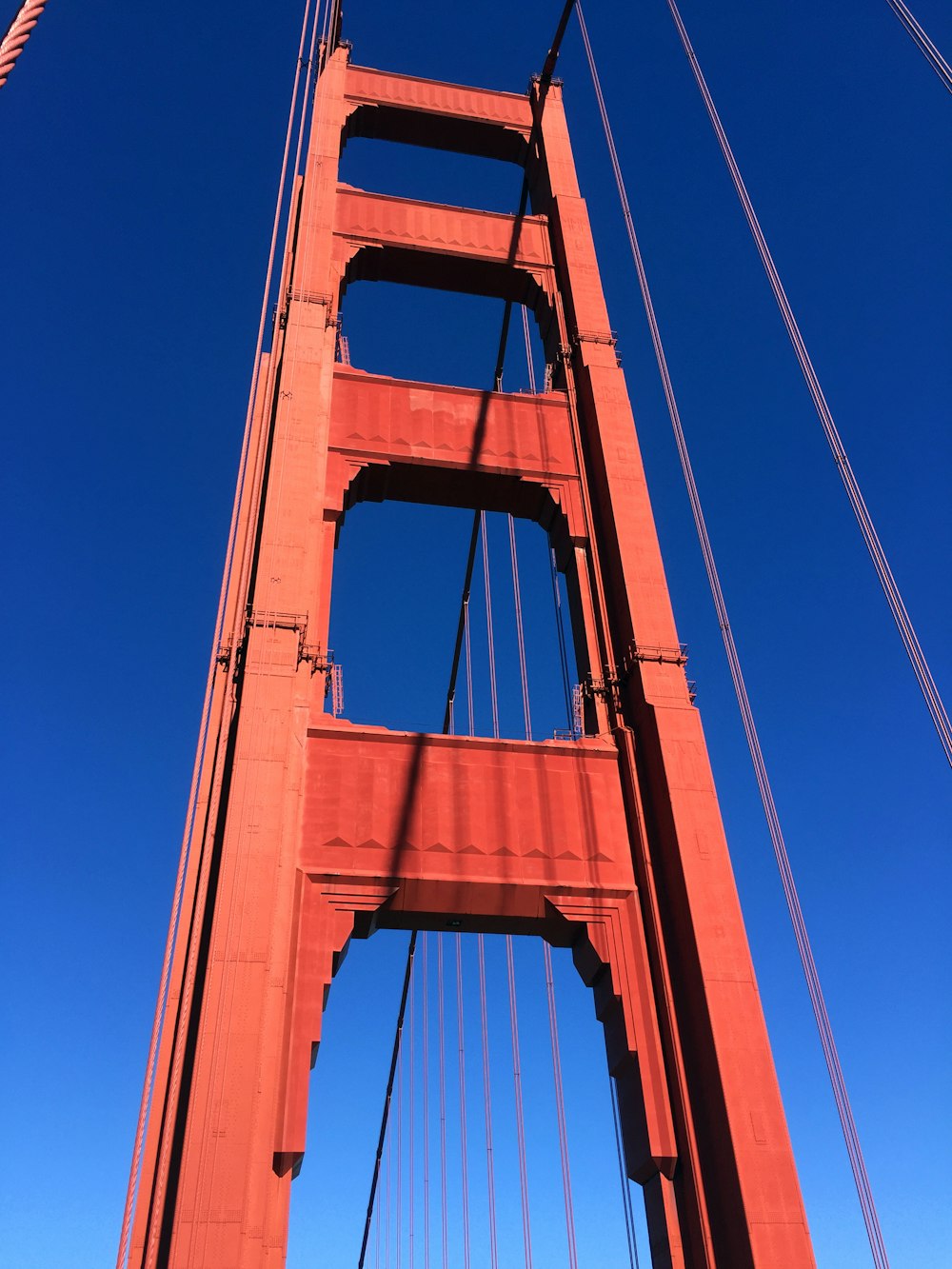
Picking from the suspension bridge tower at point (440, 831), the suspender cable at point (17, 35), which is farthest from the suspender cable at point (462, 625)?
the suspender cable at point (17, 35)

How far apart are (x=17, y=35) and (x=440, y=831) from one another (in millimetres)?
10456

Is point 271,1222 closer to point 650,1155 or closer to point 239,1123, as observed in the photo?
point 239,1123

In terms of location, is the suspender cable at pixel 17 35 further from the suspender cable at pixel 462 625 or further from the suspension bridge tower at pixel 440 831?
the suspender cable at pixel 462 625

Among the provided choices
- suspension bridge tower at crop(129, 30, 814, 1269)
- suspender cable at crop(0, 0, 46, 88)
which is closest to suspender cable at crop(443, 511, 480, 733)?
suspension bridge tower at crop(129, 30, 814, 1269)

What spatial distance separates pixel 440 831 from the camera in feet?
43.6

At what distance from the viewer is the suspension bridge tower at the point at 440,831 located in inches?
416

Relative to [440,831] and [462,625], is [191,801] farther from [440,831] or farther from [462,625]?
[462,625]

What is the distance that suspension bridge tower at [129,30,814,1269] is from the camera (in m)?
10.6

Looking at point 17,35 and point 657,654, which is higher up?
point 657,654

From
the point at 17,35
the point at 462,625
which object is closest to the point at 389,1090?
the point at 462,625

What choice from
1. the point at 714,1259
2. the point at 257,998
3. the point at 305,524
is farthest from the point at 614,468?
the point at 714,1259

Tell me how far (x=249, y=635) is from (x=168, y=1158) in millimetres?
6511

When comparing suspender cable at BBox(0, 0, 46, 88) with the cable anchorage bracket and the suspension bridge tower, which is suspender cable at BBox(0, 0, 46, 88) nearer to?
the suspension bridge tower

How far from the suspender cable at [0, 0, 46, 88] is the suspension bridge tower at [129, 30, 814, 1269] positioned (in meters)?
9.17
